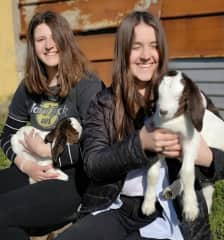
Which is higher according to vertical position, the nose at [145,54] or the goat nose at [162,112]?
the nose at [145,54]

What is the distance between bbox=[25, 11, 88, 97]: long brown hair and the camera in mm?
3246

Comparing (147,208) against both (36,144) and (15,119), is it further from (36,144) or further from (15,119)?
(15,119)

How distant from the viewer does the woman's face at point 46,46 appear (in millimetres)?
3305

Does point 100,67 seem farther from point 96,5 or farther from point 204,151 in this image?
point 204,151

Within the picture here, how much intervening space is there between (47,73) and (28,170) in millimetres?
624

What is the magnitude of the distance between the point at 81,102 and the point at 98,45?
2.87 meters

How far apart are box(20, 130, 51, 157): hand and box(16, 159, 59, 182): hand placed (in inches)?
3.0

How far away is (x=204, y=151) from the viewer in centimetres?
243

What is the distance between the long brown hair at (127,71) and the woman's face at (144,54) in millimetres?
18

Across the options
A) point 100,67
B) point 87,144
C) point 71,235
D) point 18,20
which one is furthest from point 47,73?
point 18,20

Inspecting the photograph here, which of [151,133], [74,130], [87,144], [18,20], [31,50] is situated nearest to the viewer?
[151,133]

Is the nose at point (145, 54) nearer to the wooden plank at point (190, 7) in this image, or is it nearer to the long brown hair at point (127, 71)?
the long brown hair at point (127, 71)

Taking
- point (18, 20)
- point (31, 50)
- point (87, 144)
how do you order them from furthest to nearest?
point (18, 20) < point (31, 50) < point (87, 144)

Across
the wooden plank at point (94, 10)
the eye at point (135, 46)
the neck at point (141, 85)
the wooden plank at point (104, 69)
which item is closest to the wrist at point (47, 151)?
the neck at point (141, 85)
